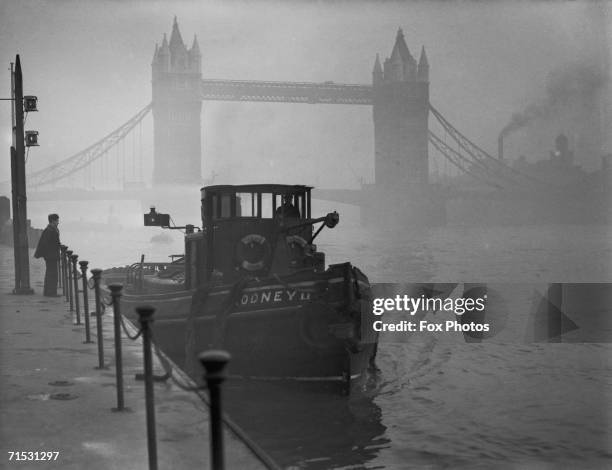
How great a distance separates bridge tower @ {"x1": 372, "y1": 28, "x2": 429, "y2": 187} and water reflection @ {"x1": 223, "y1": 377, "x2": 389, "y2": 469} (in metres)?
77.9

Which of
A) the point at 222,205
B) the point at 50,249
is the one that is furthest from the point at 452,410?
the point at 50,249

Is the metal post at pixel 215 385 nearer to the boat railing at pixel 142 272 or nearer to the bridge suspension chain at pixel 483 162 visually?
the boat railing at pixel 142 272

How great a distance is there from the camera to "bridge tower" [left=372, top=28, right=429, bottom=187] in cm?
8906

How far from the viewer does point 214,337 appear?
1199 cm

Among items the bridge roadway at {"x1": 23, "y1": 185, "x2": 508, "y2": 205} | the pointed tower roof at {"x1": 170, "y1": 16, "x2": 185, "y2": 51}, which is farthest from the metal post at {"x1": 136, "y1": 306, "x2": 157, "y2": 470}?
Result: the pointed tower roof at {"x1": 170, "y1": 16, "x2": 185, "y2": 51}

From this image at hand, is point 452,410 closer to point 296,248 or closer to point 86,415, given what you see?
point 296,248

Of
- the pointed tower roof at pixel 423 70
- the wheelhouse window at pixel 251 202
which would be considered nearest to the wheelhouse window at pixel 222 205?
the wheelhouse window at pixel 251 202

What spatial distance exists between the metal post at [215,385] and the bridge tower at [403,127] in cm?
8594

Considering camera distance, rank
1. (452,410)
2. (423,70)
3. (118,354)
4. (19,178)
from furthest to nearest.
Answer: (423,70), (19,178), (452,410), (118,354)

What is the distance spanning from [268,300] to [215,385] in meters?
7.75

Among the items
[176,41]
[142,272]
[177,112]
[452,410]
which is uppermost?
[176,41]

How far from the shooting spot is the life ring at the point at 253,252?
12648 mm

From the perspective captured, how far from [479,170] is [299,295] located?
91.3m

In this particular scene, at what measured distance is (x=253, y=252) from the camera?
41.7 ft
